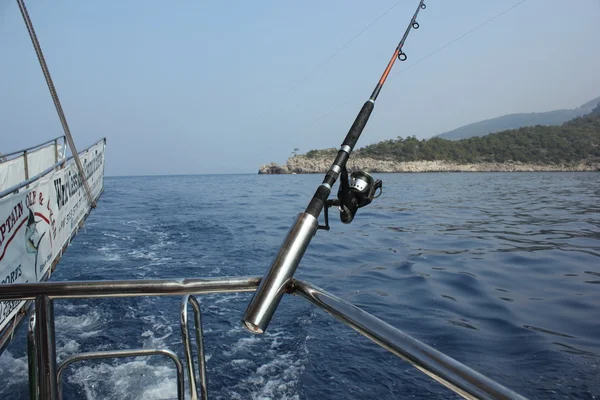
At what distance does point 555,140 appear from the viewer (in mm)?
94562

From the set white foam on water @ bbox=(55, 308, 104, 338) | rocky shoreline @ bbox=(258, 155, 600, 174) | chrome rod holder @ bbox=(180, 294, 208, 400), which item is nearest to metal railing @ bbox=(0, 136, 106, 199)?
white foam on water @ bbox=(55, 308, 104, 338)

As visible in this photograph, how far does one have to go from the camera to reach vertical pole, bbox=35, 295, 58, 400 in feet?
4.57

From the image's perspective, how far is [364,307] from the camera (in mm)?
5652

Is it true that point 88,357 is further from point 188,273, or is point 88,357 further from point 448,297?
point 188,273

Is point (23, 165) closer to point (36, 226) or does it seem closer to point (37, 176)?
point (36, 226)

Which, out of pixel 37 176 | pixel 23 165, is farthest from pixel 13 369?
pixel 23 165

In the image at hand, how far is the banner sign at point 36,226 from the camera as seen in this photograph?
3768mm

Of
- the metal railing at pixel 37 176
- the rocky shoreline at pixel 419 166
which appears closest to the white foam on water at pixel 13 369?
the metal railing at pixel 37 176

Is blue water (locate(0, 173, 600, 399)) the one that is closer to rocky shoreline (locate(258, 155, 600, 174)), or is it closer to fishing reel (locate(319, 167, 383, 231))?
fishing reel (locate(319, 167, 383, 231))

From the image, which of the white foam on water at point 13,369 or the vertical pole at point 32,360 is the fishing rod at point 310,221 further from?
the white foam on water at point 13,369

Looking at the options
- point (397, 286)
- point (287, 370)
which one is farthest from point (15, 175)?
point (397, 286)

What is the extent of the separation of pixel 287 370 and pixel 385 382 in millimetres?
907

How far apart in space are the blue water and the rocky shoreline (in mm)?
75192

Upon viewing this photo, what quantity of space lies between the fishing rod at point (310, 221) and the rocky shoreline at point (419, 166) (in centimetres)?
8251
